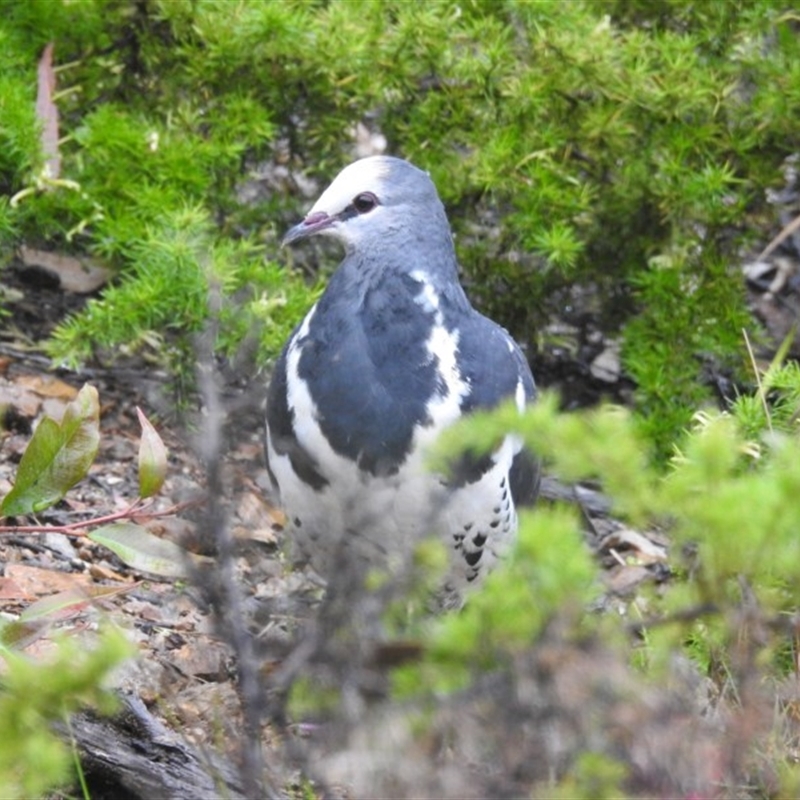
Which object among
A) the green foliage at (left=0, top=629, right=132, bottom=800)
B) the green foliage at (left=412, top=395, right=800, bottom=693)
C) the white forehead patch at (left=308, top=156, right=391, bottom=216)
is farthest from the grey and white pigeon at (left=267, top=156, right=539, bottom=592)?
the green foliage at (left=0, top=629, right=132, bottom=800)

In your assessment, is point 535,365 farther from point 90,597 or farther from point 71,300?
point 90,597

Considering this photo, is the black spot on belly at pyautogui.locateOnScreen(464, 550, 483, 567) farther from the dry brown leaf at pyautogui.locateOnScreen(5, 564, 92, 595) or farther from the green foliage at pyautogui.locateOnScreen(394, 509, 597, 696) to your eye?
the green foliage at pyautogui.locateOnScreen(394, 509, 597, 696)

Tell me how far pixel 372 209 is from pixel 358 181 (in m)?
0.07

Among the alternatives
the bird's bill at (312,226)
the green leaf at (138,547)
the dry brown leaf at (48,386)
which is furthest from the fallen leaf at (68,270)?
the green leaf at (138,547)

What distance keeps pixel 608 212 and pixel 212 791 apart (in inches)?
106

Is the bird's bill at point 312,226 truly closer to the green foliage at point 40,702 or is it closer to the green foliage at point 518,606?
the green foliage at point 518,606

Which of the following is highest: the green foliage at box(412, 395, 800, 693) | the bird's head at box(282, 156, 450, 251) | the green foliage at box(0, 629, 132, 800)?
the green foliage at box(412, 395, 800, 693)

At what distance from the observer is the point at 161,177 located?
4.52m

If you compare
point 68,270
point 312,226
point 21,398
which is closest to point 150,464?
point 312,226

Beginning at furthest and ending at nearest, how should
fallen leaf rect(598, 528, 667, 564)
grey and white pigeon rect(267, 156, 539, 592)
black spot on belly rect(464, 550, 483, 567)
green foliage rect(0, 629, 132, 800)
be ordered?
fallen leaf rect(598, 528, 667, 564), black spot on belly rect(464, 550, 483, 567), grey and white pigeon rect(267, 156, 539, 592), green foliage rect(0, 629, 132, 800)

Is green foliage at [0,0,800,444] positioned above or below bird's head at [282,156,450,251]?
below

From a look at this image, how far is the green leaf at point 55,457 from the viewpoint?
115 inches

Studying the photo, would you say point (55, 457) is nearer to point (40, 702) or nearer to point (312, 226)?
point (312, 226)

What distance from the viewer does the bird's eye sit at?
3695mm
